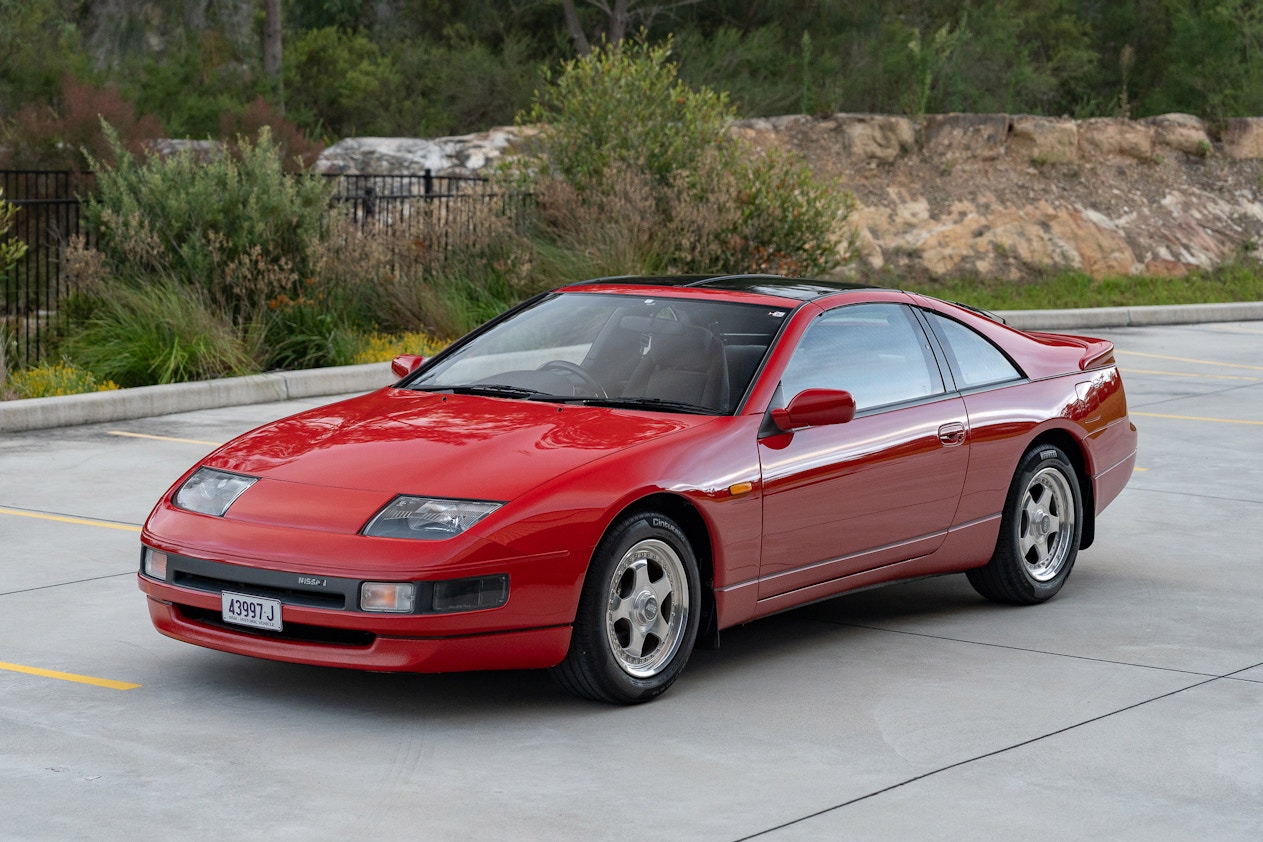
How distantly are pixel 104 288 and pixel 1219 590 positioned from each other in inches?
392

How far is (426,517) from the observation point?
5562mm

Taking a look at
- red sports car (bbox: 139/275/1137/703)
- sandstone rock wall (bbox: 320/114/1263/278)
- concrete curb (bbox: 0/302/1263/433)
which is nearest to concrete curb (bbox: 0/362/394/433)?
concrete curb (bbox: 0/302/1263/433)

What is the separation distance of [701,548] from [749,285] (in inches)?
60.3

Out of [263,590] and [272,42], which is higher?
[272,42]

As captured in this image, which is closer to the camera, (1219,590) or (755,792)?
(755,792)

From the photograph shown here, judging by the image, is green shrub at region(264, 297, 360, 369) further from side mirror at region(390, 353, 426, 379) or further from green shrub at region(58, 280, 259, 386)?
side mirror at region(390, 353, 426, 379)

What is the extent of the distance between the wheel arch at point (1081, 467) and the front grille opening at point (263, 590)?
349 cm

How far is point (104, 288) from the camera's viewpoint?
48.1ft

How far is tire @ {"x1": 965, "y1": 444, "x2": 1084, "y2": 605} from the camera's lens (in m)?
7.42

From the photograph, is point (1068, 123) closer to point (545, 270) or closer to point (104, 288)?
point (545, 270)

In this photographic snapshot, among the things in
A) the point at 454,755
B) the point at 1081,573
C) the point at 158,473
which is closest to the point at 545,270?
the point at 158,473

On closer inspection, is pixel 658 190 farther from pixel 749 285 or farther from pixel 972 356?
pixel 749 285

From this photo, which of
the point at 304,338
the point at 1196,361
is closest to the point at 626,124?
the point at 304,338

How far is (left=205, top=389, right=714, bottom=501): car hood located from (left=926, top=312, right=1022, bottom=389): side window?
1531 mm
